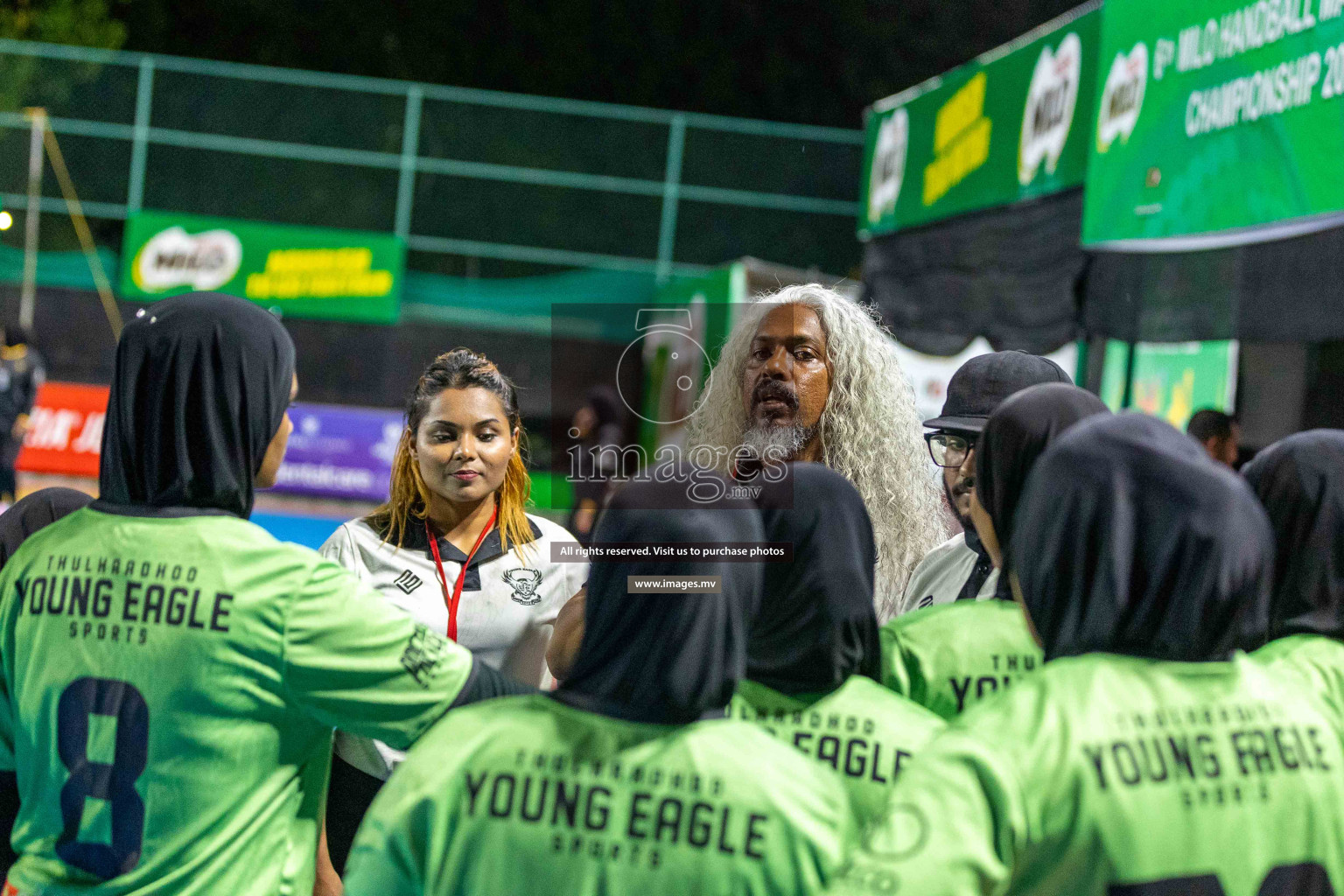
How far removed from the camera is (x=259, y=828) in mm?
2092

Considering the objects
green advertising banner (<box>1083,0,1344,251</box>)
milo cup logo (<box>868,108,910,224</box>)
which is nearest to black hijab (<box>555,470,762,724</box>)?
green advertising banner (<box>1083,0,1344,251</box>)

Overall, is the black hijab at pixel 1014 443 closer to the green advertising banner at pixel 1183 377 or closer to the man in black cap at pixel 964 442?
the man in black cap at pixel 964 442

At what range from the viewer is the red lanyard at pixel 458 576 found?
9.91 feet

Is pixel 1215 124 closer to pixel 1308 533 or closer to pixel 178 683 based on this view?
pixel 1308 533

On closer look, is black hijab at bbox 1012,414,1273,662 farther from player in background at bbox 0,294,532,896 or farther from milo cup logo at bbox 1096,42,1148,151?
milo cup logo at bbox 1096,42,1148,151

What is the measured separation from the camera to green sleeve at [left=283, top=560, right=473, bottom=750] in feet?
6.47

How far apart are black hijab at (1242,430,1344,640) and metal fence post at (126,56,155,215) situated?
17937mm

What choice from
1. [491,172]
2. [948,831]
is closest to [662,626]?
[948,831]

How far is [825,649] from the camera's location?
6.14ft

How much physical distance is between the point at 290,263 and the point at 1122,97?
12.6 meters

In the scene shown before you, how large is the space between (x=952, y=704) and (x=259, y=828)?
1.15 metres

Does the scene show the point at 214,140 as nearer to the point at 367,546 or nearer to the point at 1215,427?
the point at 1215,427

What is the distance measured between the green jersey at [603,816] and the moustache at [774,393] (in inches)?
68.0

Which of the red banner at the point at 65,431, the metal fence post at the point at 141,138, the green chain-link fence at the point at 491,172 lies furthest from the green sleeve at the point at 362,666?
the metal fence post at the point at 141,138
